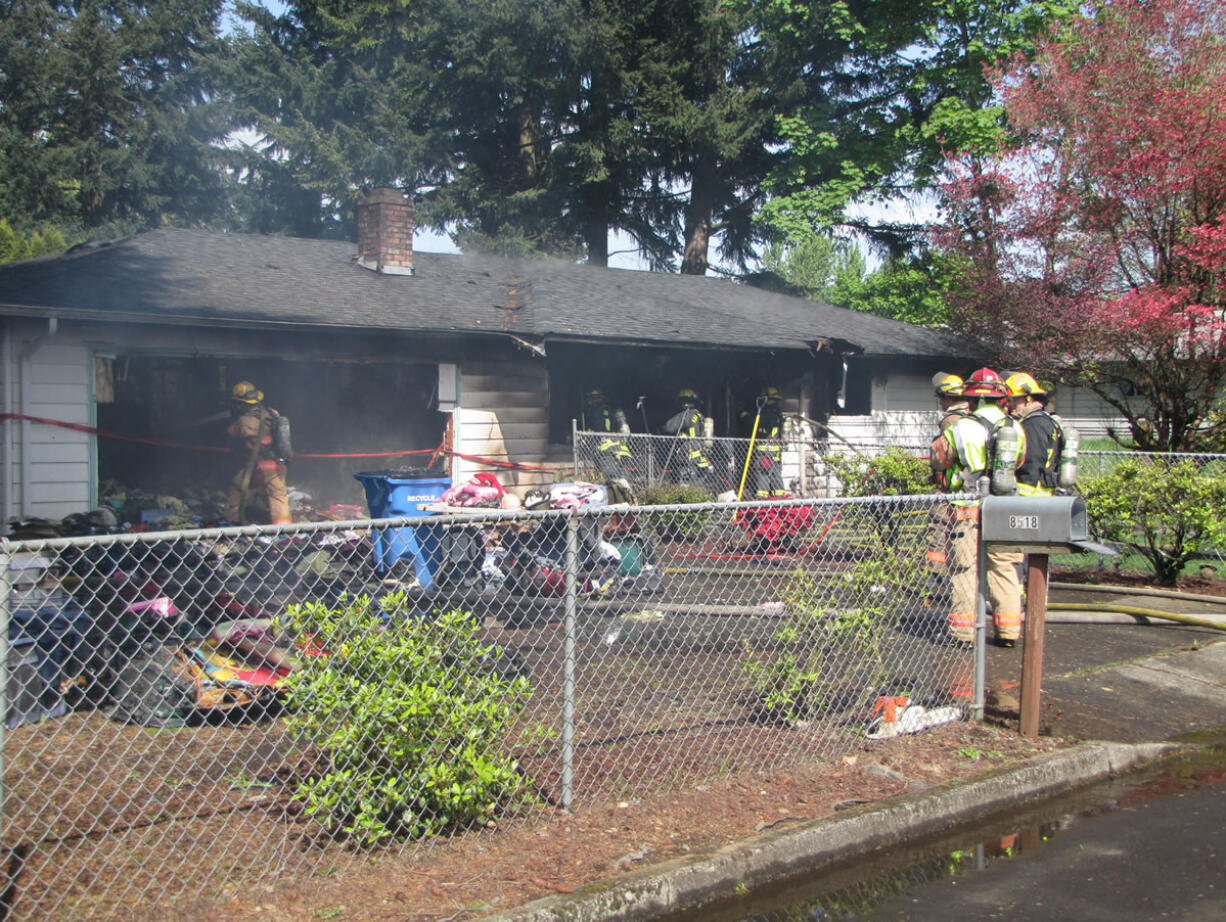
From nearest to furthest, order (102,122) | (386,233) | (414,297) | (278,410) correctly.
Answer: (414,297) < (278,410) < (386,233) < (102,122)

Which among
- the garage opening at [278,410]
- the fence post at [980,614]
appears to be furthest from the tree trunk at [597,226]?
the fence post at [980,614]

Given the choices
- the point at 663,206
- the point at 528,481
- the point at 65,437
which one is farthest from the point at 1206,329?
the point at 663,206

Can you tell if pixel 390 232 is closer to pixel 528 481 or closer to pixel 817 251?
pixel 528 481

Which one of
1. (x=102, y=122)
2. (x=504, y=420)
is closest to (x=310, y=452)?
(x=504, y=420)

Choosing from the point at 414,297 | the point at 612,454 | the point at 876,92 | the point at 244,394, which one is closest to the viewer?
the point at 244,394

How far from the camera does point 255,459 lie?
11773 mm

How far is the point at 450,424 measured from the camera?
13.5 m

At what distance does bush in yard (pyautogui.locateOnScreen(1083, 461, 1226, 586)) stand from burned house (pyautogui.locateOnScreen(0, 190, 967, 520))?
240 inches

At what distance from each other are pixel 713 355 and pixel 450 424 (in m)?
4.94

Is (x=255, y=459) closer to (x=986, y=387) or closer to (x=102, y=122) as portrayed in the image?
(x=986, y=387)

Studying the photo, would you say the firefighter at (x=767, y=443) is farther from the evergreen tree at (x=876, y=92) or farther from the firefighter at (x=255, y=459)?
the evergreen tree at (x=876, y=92)

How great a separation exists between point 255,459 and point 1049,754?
917cm

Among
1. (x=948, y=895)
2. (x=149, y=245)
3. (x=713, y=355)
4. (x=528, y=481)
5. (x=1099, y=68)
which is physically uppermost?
(x=1099, y=68)

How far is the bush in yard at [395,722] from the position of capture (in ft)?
12.5
